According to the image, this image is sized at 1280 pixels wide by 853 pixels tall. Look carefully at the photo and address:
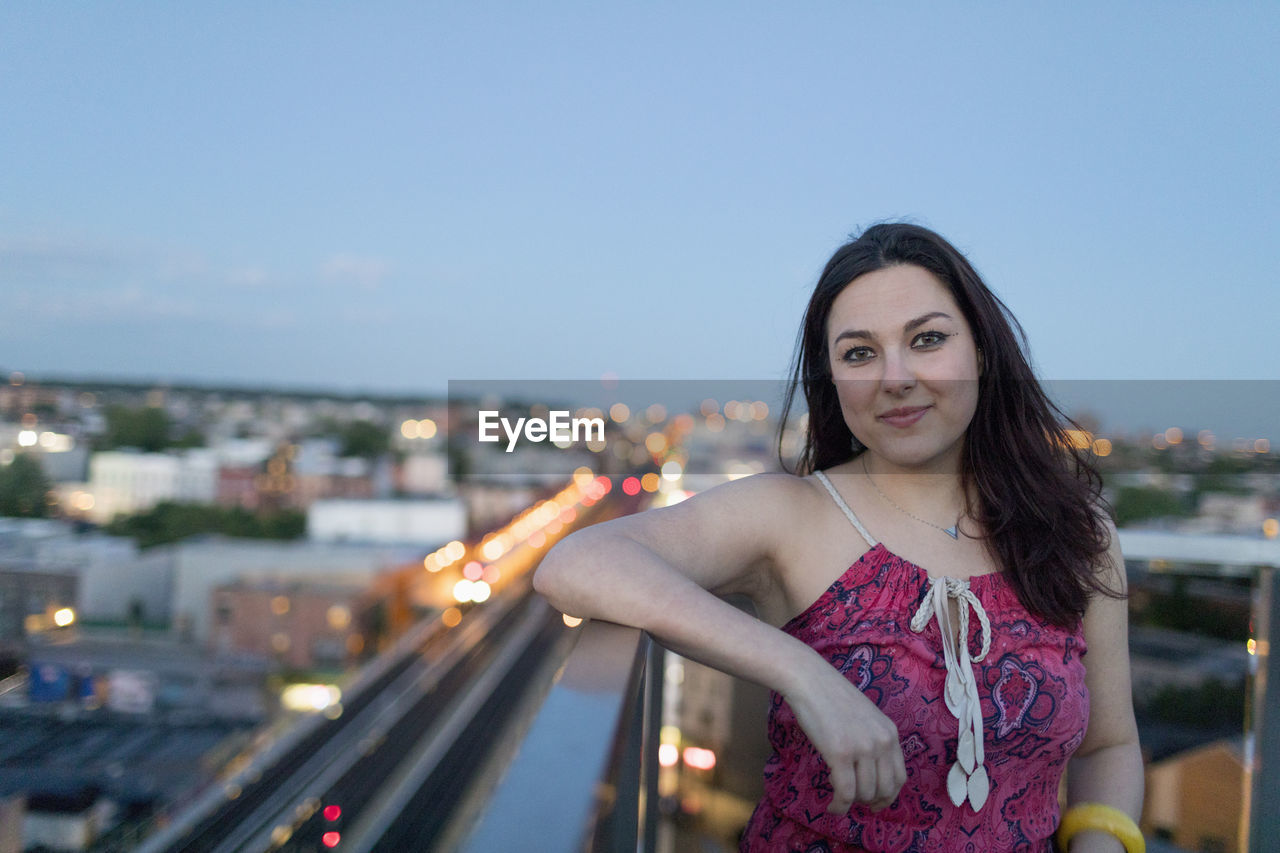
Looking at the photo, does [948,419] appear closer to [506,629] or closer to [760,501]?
[760,501]

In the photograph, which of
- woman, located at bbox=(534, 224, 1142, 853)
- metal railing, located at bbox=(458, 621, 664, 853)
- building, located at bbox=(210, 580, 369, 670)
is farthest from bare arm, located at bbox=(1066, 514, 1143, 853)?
building, located at bbox=(210, 580, 369, 670)

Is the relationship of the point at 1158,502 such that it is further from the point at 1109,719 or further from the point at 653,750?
the point at 653,750

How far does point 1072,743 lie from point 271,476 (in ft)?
102

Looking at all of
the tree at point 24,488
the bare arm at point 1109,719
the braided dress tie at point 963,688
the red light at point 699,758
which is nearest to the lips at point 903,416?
the braided dress tie at point 963,688

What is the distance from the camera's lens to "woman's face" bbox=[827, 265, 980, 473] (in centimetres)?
106

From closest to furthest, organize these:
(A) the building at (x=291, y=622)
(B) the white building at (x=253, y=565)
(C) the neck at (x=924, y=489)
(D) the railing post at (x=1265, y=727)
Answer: (C) the neck at (x=924, y=489) → (D) the railing post at (x=1265, y=727) → (B) the white building at (x=253, y=565) → (A) the building at (x=291, y=622)

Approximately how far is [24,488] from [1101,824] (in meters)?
7.50

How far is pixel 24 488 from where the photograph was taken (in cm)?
636

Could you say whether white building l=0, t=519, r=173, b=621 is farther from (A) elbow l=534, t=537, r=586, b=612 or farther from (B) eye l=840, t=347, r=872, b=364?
(B) eye l=840, t=347, r=872, b=364

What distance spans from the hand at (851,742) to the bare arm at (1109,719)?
47 centimetres

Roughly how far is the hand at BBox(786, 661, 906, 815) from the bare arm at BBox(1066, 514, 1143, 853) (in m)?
0.47

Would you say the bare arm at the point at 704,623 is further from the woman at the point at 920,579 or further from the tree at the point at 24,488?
the tree at the point at 24,488

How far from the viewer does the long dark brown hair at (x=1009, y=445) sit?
42.1 inches

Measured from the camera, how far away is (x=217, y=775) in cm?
1997
